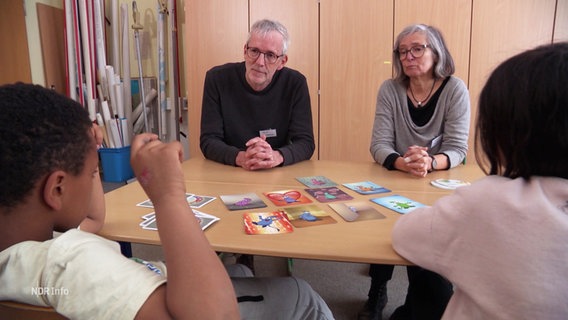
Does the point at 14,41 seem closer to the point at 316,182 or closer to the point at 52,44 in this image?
the point at 52,44

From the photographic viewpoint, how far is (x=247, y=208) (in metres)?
1.20

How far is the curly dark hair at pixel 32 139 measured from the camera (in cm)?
58

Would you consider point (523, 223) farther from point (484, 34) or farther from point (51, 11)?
point (51, 11)

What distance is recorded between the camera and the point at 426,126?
186 centimetres

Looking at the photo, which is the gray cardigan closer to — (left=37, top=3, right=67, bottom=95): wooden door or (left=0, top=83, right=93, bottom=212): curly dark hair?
(left=0, top=83, right=93, bottom=212): curly dark hair

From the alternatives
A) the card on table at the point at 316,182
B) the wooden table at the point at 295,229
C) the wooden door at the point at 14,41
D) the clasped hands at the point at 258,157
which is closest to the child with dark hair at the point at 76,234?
the wooden table at the point at 295,229

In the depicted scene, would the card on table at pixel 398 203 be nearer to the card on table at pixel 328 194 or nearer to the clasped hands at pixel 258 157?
the card on table at pixel 328 194

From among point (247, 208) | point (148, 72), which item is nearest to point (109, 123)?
point (148, 72)

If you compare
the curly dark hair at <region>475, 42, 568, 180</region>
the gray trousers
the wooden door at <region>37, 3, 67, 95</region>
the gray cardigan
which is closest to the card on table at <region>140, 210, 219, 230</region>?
the gray trousers

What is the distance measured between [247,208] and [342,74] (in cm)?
234

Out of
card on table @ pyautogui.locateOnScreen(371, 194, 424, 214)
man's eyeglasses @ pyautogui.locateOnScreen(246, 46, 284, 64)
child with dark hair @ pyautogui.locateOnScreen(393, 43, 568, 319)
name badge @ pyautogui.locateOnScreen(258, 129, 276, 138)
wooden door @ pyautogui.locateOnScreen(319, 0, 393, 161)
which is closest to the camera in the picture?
child with dark hair @ pyautogui.locateOnScreen(393, 43, 568, 319)

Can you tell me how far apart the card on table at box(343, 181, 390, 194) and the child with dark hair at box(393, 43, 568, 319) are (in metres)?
0.59

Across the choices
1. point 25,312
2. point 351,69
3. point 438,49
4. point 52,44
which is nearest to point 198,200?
point 25,312

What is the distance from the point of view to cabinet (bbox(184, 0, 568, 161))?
3057 mm
